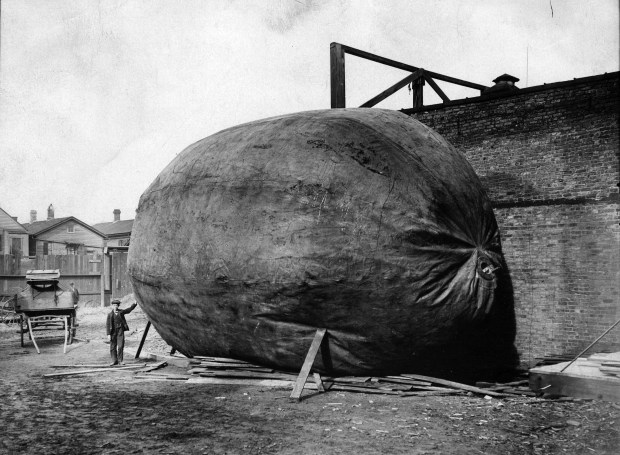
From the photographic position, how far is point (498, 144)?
920cm

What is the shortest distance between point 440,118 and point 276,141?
3.87 m

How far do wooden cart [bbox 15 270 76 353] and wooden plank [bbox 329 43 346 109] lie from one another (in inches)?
286

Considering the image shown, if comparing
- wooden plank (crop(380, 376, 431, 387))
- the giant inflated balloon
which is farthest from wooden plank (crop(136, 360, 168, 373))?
wooden plank (crop(380, 376, 431, 387))

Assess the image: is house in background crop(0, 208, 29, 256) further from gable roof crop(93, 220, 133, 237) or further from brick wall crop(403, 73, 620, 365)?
brick wall crop(403, 73, 620, 365)

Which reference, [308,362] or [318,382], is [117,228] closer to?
[318,382]

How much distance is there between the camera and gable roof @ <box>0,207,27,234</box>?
3341 cm

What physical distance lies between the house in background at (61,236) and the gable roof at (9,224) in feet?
3.50

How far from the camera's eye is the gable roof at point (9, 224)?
33.4m

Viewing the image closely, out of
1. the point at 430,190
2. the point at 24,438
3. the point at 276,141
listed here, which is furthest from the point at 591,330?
the point at 24,438

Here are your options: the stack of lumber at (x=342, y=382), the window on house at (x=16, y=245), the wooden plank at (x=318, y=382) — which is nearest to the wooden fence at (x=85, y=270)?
the window on house at (x=16, y=245)

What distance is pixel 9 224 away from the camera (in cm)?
3409

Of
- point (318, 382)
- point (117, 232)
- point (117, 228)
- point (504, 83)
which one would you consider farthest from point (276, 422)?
point (117, 228)

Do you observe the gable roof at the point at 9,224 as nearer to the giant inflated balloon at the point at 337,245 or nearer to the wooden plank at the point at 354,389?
the giant inflated balloon at the point at 337,245

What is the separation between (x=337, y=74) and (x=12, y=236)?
99.5 ft
